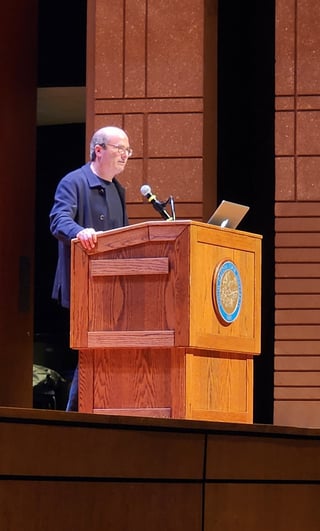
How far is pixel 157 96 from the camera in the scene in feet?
18.3

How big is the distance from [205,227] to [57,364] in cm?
305

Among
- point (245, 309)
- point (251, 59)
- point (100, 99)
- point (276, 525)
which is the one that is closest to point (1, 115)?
point (100, 99)

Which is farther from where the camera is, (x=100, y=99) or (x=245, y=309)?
(x=100, y=99)

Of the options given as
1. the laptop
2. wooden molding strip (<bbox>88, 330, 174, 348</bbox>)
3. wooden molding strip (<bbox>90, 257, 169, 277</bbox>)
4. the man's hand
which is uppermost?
the laptop

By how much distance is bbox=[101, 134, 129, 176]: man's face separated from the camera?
158 inches

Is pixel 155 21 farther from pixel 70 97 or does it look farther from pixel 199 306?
pixel 199 306

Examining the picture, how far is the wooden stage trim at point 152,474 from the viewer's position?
2.44 meters

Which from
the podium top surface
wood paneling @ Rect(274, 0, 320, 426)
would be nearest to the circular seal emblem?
the podium top surface

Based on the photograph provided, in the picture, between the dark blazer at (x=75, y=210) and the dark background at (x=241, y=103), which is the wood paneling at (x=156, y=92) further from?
the dark blazer at (x=75, y=210)

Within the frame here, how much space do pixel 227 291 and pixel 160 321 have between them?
249 millimetres

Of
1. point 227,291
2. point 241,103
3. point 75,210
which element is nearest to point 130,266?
point 227,291

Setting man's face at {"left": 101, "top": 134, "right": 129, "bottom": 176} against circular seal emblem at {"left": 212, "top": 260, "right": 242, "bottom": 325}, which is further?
man's face at {"left": 101, "top": 134, "right": 129, "bottom": 176}

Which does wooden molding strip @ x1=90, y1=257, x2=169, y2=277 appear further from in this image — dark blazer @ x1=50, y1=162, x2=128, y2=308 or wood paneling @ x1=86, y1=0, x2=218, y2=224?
wood paneling @ x1=86, y1=0, x2=218, y2=224

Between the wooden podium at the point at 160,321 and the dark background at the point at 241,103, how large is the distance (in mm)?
2004
